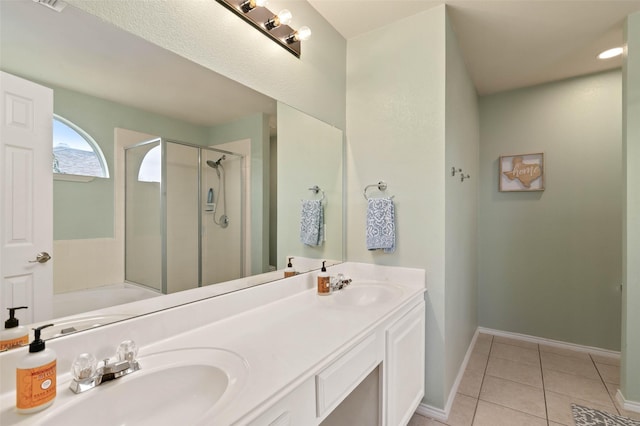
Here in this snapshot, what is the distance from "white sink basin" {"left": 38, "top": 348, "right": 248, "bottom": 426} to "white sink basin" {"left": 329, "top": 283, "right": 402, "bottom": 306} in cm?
90

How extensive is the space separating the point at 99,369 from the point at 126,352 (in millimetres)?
70

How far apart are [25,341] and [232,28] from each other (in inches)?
53.4

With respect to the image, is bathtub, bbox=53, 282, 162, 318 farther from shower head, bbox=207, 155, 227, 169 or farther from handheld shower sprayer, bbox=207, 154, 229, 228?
shower head, bbox=207, 155, 227, 169

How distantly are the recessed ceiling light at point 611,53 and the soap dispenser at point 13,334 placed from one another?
3.72 meters

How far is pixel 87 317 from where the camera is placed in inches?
35.1

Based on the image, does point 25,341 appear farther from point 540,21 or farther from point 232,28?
point 540,21

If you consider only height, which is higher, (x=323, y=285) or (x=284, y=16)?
(x=284, y=16)

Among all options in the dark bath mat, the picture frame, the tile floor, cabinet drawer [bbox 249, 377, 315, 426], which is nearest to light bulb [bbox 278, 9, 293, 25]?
cabinet drawer [bbox 249, 377, 315, 426]

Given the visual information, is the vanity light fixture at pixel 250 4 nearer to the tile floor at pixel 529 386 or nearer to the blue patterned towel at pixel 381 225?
the blue patterned towel at pixel 381 225

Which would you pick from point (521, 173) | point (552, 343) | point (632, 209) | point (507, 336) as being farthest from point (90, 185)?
point (552, 343)

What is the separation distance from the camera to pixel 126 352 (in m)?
0.84

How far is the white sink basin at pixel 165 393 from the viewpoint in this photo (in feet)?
2.31

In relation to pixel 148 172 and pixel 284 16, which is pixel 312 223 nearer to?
pixel 148 172

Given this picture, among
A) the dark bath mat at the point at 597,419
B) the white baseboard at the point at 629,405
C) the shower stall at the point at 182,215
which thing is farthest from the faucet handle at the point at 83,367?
the white baseboard at the point at 629,405
